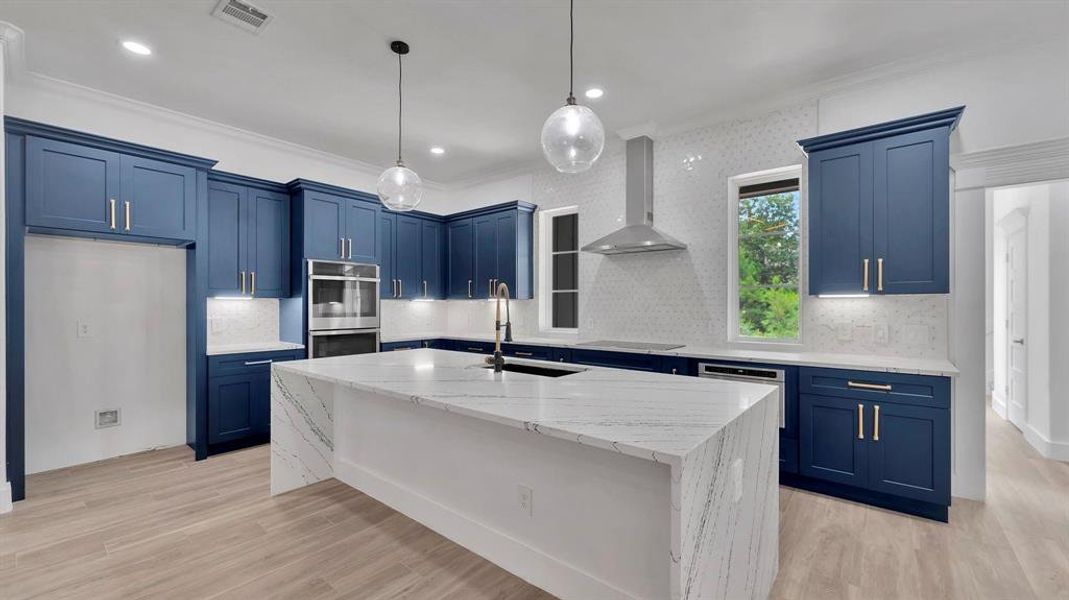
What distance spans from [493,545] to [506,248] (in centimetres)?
356

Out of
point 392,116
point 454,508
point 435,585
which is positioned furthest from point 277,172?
point 435,585

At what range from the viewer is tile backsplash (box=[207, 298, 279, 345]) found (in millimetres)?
4215

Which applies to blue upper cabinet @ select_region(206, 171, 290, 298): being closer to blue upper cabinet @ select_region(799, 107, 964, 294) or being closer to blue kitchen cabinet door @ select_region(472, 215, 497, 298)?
blue kitchen cabinet door @ select_region(472, 215, 497, 298)

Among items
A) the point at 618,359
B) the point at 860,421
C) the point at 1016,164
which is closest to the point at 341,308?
the point at 618,359

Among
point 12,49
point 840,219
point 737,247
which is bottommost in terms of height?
point 737,247

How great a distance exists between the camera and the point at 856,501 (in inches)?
117

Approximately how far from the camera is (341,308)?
466 centimetres

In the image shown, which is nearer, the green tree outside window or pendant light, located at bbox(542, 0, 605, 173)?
pendant light, located at bbox(542, 0, 605, 173)

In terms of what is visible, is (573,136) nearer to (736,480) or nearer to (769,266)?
(736,480)

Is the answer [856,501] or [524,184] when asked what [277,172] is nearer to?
[524,184]

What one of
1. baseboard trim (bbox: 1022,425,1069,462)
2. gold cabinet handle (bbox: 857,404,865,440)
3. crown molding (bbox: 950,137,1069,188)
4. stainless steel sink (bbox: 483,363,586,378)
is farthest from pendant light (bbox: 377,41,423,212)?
baseboard trim (bbox: 1022,425,1069,462)

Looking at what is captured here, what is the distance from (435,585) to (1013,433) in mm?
5402

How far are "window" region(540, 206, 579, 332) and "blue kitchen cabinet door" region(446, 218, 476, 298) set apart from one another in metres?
0.92

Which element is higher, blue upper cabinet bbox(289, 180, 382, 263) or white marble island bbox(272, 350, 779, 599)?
blue upper cabinet bbox(289, 180, 382, 263)
